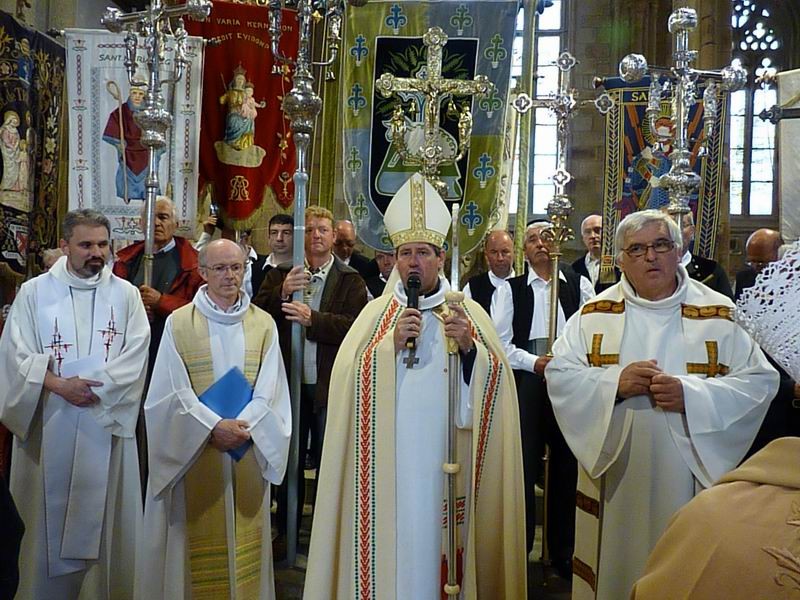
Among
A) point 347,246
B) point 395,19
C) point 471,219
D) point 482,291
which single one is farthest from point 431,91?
point 395,19

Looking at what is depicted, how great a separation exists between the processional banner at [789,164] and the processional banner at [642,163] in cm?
46

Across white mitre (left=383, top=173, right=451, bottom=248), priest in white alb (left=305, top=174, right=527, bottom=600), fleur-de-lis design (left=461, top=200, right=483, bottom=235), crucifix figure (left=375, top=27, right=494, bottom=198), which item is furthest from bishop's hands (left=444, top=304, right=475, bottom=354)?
fleur-de-lis design (left=461, top=200, right=483, bottom=235)

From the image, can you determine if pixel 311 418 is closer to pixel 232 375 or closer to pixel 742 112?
pixel 232 375

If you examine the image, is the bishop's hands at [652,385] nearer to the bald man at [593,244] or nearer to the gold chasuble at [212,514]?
the gold chasuble at [212,514]

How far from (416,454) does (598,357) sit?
0.91 meters

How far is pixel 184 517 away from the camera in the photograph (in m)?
4.61

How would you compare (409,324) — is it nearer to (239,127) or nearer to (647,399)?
(647,399)

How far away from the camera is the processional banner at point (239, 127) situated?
7980 mm

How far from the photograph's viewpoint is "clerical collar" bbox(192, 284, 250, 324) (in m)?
4.66

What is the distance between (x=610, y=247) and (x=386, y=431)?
10.9 ft

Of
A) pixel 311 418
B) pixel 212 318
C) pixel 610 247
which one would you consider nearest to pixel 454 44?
pixel 610 247

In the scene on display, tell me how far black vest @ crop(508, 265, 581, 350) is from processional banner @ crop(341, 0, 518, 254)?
1.51 metres

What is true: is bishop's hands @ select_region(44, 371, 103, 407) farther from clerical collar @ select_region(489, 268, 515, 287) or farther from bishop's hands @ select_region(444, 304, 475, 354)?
clerical collar @ select_region(489, 268, 515, 287)

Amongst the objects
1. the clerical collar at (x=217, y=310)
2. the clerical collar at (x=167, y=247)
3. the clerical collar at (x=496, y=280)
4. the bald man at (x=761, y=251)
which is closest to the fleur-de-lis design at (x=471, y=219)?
the clerical collar at (x=496, y=280)
